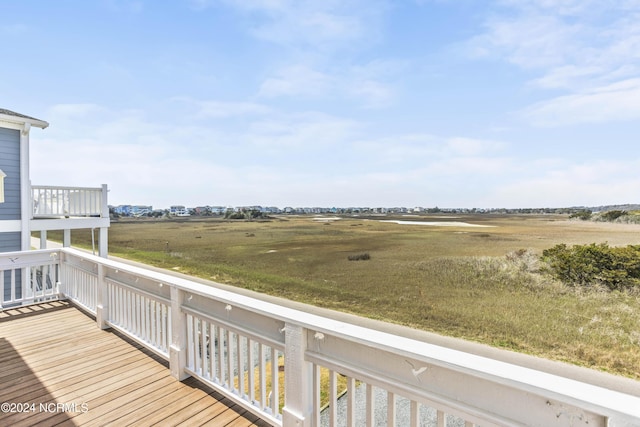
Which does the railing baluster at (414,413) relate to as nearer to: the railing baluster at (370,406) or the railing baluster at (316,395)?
the railing baluster at (370,406)

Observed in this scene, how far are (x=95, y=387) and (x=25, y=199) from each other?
6.80 m

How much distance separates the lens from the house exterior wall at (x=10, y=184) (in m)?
6.53

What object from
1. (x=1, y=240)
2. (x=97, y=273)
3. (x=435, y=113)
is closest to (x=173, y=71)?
(x=1, y=240)

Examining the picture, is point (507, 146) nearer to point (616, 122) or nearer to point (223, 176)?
point (616, 122)

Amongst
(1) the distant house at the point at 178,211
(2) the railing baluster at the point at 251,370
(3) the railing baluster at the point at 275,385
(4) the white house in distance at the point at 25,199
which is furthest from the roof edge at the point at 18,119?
(1) the distant house at the point at 178,211

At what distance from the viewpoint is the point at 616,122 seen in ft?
59.7

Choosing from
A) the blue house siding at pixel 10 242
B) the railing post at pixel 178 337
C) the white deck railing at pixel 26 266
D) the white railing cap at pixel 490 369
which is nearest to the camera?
the white railing cap at pixel 490 369

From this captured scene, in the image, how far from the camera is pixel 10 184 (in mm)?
6633

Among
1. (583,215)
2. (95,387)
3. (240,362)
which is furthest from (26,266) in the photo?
(583,215)

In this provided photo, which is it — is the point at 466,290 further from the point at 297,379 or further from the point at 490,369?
the point at 490,369

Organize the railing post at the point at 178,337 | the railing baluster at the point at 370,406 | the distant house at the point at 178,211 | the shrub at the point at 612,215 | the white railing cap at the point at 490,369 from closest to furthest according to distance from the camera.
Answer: the white railing cap at the point at 490,369 → the railing baluster at the point at 370,406 → the railing post at the point at 178,337 → the shrub at the point at 612,215 → the distant house at the point at 178,211

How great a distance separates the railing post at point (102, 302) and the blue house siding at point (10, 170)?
17.4 feet

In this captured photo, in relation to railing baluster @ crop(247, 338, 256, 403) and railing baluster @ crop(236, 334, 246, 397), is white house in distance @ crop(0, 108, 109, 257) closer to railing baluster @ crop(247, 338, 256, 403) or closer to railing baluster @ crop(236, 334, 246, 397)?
railing baluster @ crop(236, 334, 246, 397)

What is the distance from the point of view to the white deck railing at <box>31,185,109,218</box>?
7188 millimetres
